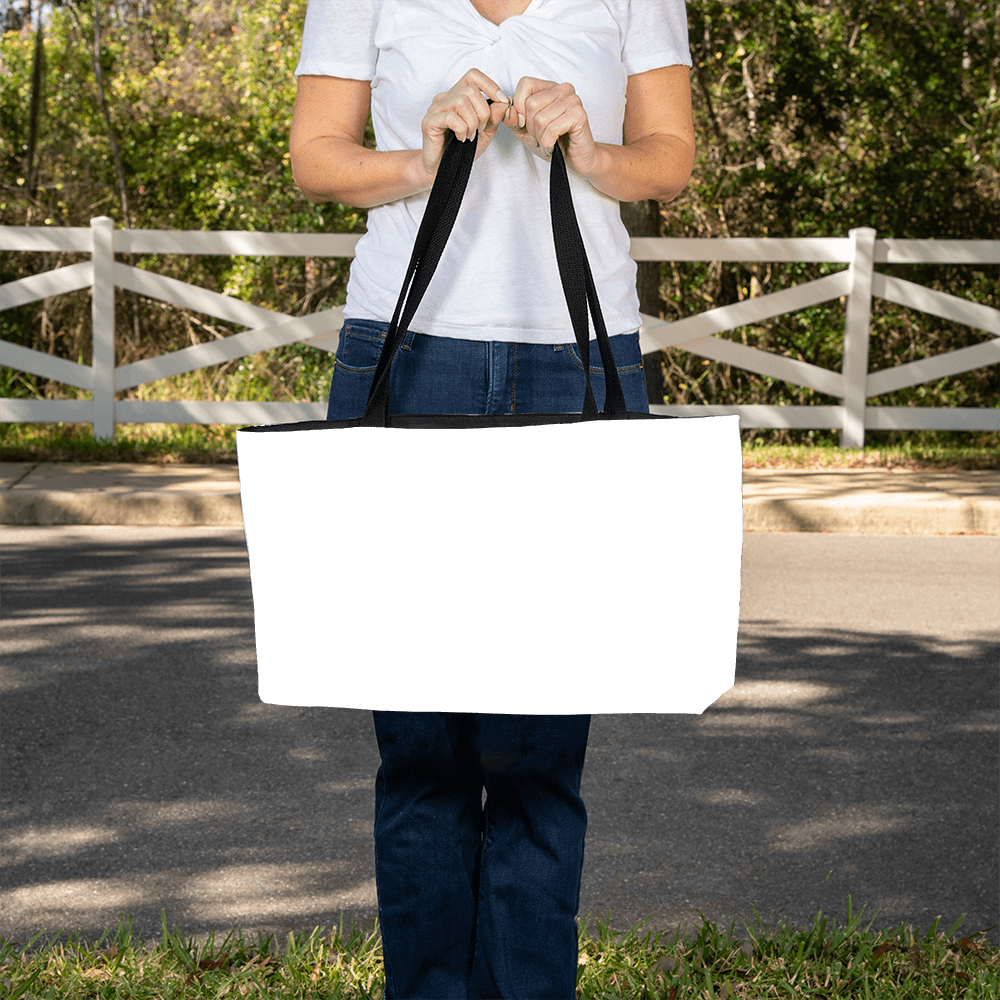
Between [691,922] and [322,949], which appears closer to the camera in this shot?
[322,949]

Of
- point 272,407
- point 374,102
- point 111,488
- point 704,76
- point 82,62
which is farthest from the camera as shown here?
point 82,62

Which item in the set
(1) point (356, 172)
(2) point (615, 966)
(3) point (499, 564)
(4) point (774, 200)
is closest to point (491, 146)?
(1) point (356, 172)

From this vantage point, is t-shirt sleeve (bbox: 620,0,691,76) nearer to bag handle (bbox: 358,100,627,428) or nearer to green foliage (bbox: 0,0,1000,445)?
bag handle (bbox: 358,100,627,428)

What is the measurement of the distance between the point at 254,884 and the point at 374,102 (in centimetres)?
183

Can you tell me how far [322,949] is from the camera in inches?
97.7

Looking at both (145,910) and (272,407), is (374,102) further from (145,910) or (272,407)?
(272,407)

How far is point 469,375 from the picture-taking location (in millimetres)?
1773

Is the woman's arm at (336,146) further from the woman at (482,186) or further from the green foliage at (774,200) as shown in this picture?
the green foliage at (774,200)

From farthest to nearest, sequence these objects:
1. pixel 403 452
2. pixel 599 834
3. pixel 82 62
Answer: pixel 82 62, pixel 599 834, pixel 403 452

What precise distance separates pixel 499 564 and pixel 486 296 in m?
0.45

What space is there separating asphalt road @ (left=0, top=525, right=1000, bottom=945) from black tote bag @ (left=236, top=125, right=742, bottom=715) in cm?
6

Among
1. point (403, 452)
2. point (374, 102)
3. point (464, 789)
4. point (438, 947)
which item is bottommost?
point (438, 947)

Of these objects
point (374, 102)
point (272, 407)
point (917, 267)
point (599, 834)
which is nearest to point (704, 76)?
point (917, 267)

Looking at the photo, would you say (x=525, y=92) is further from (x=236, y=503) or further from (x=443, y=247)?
(x=236, y=503)
